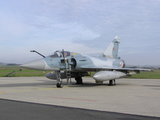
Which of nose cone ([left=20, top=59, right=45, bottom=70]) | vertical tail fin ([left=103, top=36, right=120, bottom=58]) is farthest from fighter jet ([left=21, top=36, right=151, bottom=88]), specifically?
vertical tail fin ([left=103, top=36, right=120, bottom=58])

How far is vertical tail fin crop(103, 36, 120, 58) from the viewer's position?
1845 cm

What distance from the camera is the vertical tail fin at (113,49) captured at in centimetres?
1845

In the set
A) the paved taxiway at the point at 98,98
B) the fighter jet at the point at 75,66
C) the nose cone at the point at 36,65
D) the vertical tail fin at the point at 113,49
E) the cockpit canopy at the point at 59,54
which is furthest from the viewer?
the vertical tail fin at the point at 113,49

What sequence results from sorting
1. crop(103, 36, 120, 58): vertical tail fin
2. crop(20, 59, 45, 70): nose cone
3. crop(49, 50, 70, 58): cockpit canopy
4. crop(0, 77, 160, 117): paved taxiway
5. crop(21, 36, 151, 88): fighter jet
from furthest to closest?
crop(103, 36, 120, 58): vertical tail fin → crop(49, 50, 70, 58): cockpit canopy → crop(21, 36, 151, 88): fighter jet → crop(20, 59, 45, 70): nose cone → crop(0, 77, 160, 117): paved taxiway

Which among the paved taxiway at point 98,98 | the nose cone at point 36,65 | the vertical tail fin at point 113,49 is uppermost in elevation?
the vertical tail fin at point 113,49

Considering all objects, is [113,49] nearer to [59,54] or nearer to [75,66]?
[75,66]

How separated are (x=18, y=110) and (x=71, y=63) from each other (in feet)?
26.4

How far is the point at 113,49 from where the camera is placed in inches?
749

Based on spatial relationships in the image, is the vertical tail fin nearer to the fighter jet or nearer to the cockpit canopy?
the fighter jet

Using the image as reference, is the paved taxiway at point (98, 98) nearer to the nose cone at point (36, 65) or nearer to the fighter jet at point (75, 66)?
the nose cone at point (36, 65)

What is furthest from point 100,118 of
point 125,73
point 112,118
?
point 125,73

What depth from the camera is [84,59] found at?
1429cm

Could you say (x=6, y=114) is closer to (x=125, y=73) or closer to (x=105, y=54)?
(x=125, y=73)

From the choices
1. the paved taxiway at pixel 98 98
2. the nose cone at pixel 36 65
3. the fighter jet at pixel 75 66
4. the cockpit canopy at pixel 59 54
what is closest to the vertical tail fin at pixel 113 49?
the fighter jet at pixel 75 66
